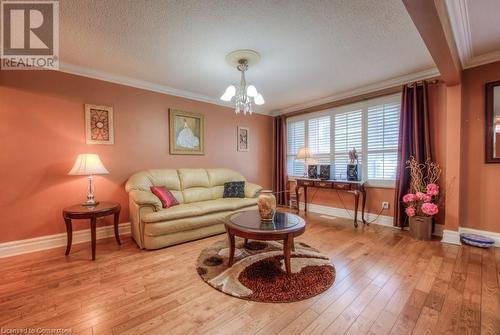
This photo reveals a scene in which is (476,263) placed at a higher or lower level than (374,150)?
lower

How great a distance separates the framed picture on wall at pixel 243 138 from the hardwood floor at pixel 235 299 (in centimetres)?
278

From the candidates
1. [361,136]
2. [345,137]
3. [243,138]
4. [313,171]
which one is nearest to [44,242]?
[243,138]

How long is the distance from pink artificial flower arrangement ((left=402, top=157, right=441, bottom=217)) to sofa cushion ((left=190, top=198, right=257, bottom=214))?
7.80 ft

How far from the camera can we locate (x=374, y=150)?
3.88 m

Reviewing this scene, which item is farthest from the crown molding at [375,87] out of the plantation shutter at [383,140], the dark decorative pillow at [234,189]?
the dark decorative pillow at [234,189]

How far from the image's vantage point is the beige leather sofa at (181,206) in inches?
109

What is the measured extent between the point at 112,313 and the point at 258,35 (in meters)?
2.73

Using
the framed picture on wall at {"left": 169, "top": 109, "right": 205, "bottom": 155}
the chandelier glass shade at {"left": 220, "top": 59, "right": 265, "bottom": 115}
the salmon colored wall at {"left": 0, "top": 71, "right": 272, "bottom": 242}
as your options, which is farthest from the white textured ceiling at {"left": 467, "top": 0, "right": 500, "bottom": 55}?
the salmon colored wall at {"left": 0, "top": 71, "right": 272, "bottom": 242}

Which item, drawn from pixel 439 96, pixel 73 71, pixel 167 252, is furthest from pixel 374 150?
pixel 73 71

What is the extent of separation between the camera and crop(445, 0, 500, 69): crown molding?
189 centimetres

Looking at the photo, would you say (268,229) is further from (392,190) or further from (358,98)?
(358,98)

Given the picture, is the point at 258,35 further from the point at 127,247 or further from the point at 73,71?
the point at 127,247

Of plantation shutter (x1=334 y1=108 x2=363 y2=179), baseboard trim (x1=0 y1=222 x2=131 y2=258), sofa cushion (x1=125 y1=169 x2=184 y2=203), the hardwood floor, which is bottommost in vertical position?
the hardwood floor

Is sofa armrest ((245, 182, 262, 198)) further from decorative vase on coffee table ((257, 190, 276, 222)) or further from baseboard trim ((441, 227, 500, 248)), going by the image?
baseboard trim ((441, 227, 500, 248))
